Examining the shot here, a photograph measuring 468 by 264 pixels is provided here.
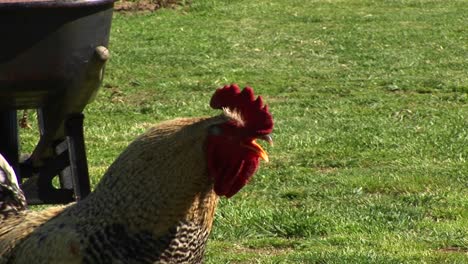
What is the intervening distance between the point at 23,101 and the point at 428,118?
17.8 feet

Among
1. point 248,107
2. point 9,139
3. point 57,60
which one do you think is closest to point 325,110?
point 9,139

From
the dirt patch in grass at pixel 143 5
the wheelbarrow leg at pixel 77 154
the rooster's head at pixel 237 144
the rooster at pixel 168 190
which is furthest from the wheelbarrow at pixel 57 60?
the dirt patch in grass at pixel 143 5

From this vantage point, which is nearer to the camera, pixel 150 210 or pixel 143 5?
pixel 150 210

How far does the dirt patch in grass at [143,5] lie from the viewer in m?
17.3

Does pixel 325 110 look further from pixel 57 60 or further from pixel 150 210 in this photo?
pixel 150 210

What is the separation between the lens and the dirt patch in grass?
680 inches

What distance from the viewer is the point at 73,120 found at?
19.1ft

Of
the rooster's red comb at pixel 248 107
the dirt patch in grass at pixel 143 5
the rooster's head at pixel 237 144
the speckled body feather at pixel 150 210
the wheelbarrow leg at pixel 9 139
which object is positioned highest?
the rooster's red comb at pixel 248 107

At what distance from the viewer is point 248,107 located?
432cm

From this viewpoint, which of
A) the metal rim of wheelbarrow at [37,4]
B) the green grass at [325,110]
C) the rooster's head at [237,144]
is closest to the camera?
the rooster's head at [237,144]

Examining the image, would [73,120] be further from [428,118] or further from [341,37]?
[341,37]

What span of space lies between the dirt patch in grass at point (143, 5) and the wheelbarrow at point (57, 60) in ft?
37.7

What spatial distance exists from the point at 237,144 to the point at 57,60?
1551mm

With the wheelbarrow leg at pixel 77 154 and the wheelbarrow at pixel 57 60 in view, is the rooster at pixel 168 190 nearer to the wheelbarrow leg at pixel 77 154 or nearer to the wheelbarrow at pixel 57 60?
the wheelbarrow at pixel 57 60
